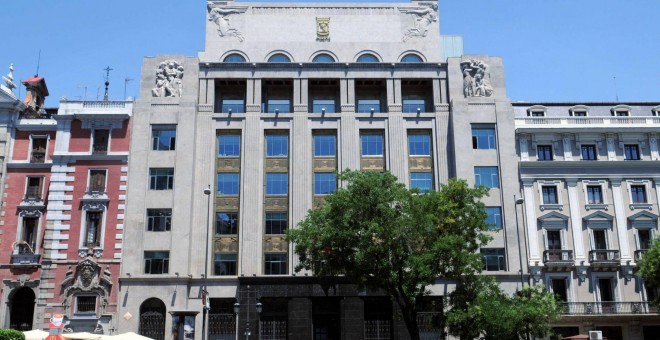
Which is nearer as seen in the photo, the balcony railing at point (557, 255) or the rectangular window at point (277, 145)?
the balcony railing at point (557, 255)

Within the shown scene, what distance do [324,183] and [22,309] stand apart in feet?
82.3

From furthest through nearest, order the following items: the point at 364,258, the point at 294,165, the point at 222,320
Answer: the point at 294,165 → the point at 222,320 → the point at 364,258

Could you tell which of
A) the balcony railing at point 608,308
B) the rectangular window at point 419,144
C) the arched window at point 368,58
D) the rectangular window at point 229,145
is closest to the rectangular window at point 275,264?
the rectangular window at point 229,145

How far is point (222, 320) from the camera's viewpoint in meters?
50.8

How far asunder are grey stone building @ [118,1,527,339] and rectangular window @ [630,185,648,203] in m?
9.78

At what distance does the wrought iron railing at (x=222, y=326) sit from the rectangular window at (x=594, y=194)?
30.0 metres

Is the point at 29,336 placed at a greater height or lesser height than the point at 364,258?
lesser

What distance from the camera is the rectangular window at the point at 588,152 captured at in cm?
5459

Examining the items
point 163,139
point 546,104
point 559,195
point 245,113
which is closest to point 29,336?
point 163,139

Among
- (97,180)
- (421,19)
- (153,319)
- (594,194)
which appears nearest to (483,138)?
(594,194)

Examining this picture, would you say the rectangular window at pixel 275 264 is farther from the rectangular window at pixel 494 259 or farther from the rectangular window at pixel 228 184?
the rectangular window at pixel 494 259

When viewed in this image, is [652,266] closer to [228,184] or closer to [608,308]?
[608,308]

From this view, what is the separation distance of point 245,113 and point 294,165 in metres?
6.28

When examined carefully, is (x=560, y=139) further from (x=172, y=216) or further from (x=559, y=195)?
(x=172, y=216)
